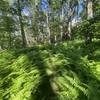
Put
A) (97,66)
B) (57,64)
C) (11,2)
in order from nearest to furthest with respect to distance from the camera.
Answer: (57,64) < (97,66) < (11,2)

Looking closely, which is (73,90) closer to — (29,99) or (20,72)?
(29,99)

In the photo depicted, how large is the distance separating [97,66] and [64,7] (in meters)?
32.1

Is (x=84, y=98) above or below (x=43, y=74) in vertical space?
below

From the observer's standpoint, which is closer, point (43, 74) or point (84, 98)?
point (84, 98)

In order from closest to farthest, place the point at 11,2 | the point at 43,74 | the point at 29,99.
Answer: the point at 29,99 → the point at 43,74 → the point at 11,2

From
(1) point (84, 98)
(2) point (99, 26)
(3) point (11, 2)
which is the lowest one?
(1) point (84, 98)

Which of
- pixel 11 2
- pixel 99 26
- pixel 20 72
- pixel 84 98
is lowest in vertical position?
pixel 84 98

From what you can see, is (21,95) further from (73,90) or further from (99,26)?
(99,26)

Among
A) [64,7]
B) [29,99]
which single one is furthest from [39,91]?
[64,7]

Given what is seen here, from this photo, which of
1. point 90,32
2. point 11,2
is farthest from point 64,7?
point 90,32

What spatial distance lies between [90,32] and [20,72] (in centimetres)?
484

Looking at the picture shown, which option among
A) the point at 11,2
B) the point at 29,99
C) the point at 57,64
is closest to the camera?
the point at 29,99

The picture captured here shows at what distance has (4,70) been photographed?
5914 mm

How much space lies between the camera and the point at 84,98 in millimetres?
4230
